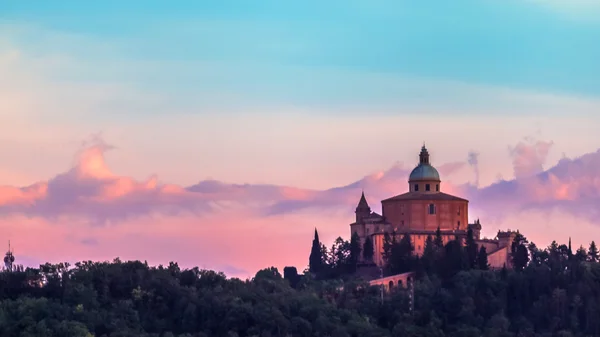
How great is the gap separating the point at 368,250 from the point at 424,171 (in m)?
6.82

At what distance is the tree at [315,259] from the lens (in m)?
113

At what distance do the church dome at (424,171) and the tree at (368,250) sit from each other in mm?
5437

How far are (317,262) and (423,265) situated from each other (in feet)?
25.5

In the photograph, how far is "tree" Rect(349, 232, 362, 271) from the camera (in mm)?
111875

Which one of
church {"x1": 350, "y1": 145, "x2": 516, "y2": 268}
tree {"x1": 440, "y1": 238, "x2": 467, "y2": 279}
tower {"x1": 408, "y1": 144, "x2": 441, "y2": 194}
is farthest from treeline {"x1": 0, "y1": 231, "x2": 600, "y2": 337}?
tower {"x1": 408, "y1": 144, "x2": 441, "y2": 194}

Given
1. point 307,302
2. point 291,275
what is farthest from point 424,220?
Answer: point 307,302

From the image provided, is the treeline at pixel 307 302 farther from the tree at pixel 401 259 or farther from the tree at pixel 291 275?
the tree at pixel 291 275

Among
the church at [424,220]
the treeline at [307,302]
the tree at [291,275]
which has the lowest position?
the treeline at [307,302]

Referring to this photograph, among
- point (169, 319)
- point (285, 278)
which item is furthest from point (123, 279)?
point (285, 278)

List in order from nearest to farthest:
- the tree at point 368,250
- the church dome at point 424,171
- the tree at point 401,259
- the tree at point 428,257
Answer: the tree at point 428,257 < the tree at point 401,259 < the tree at point 368,250 < the church dome at point 424,171

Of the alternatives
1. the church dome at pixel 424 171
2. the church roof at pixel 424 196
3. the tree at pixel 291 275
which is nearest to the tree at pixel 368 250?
the church roof at pixel 424 196

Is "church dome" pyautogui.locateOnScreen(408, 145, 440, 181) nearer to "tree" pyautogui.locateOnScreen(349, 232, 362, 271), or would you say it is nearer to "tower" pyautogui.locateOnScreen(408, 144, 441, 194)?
"tower" pyautogui.locateOnScreen(408, 144, 441, 194)

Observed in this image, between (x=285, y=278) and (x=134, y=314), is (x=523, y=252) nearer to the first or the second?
(x=285, y=278)

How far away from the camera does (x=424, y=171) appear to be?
11538 centimetres
